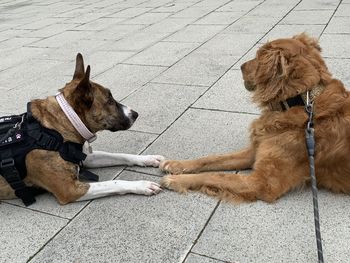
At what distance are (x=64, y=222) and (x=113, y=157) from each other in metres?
1.01

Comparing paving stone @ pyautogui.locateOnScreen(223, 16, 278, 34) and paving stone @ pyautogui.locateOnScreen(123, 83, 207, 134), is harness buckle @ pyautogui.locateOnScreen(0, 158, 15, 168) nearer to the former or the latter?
paving stone @ pyautogui.locateOnScreen(123, 83, 207, 134)

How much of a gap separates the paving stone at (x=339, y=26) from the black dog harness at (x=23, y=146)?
6.28 m

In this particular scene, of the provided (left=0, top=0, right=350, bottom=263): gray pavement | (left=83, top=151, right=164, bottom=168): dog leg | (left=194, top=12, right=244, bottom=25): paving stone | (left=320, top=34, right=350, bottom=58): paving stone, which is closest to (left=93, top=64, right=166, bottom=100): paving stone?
(left=0, top=0, right=350, bottom=263): gray pavement

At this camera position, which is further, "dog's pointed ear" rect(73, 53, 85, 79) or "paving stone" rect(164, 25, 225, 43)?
"paving stone" rect(164, 25, 225, 43)

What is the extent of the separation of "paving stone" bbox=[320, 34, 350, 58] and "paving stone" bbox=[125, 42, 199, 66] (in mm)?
2545

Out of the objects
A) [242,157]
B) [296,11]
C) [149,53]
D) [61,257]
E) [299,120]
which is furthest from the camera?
[296,11]

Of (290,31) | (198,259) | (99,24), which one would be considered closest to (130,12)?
(99,24)

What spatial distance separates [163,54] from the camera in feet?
26.8

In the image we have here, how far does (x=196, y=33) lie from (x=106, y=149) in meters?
5.10

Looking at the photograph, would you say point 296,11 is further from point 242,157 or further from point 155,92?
point 242,157

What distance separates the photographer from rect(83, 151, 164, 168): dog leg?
450cm

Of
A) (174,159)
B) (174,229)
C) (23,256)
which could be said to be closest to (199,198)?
(174,229)

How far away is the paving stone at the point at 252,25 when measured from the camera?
8.88 metres

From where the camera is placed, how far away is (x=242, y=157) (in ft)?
14.0
